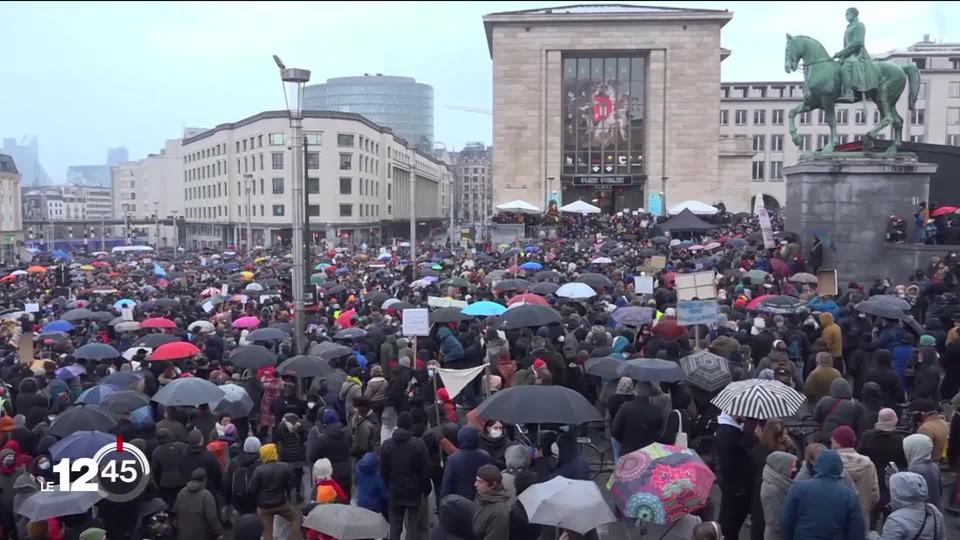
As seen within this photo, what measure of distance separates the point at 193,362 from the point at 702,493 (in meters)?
9.03

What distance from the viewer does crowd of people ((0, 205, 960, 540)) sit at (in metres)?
7.06

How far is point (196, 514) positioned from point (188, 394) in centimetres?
255

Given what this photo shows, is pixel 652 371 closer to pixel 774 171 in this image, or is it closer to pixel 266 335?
pixel 266 335

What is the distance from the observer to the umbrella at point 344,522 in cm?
640

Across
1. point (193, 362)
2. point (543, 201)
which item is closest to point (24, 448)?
point (193, 362)

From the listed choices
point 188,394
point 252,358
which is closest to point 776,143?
point 252,358

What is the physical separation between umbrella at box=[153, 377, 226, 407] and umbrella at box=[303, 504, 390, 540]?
11.8 feet

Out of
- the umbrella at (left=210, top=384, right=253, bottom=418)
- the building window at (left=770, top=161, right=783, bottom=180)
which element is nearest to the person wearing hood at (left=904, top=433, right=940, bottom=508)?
the umbrella at (left=210, top=384, right=253, bottom=418)

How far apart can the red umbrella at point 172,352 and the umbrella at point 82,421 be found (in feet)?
10.9

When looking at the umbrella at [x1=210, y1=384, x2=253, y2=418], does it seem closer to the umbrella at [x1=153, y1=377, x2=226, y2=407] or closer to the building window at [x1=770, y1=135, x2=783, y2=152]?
the umbrella at [x1=153, y1=377, x2=226, y2=407]

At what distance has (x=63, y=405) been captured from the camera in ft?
35.0

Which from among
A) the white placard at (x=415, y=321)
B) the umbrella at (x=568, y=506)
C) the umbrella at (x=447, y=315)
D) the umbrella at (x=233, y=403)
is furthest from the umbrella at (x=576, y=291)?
the umbrella at (x=568, y=506)

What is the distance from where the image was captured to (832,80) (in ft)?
75.4

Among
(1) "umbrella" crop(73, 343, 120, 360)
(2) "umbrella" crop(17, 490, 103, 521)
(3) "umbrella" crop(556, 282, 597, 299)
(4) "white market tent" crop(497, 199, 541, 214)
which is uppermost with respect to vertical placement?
(4) "white market tent" crop(497, 199, 541, 214)
